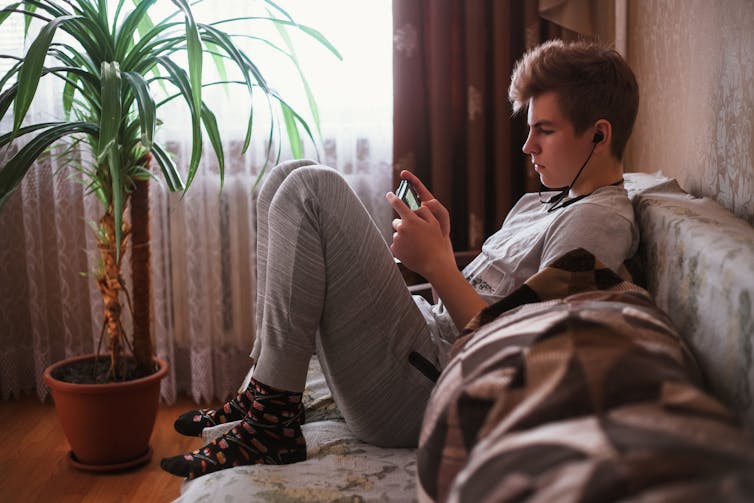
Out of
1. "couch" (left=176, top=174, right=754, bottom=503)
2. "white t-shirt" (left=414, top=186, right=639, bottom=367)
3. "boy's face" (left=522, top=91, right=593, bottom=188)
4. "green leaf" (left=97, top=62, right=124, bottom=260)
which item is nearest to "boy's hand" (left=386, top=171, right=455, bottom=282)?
"white t-shirt" (left=414, top=186, right=639, bottom=367)

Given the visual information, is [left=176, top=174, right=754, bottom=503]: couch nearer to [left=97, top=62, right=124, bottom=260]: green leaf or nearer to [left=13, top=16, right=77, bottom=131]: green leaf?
[left=97, top=62, right=124, bottom=260]: green leaf

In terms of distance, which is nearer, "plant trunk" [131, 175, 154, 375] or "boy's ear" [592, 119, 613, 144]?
"boy's ear" [592, 119, 613, 144]

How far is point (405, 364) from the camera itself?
128 cm

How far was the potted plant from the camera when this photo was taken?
159cm

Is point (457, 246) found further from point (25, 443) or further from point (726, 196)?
point (25, 443)

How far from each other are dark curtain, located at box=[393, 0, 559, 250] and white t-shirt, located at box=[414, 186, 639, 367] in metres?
0.92

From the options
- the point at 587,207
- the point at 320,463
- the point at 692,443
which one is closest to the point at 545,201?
the point at 587,207

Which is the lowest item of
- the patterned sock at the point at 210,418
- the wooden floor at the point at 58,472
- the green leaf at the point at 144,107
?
the wooden floor at the point at 58,472

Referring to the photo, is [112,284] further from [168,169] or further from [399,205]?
[399,205]

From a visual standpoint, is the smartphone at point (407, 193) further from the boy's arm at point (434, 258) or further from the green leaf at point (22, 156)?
the green leaf at point (22, 156)

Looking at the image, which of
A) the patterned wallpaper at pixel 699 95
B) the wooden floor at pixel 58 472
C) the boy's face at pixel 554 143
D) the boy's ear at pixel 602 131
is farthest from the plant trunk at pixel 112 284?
the patterned wallpaper at pixel 699 95

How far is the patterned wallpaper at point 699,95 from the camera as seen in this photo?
44.3 inches

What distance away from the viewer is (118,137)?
1847 mm

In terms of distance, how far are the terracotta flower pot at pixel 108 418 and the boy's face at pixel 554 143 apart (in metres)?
1.26
